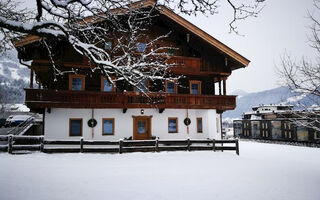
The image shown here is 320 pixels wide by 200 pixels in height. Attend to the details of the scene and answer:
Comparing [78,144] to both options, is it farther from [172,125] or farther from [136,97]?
[172,125]

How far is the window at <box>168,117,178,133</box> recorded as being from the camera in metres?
17.0

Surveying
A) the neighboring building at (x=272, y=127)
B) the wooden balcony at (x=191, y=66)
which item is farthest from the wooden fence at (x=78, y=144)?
the neighboring building at (x=272, y=127)

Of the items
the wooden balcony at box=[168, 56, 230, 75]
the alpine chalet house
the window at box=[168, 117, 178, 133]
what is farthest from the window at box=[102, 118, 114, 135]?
the wooden balcony at box=[168, 56, 230, 75]

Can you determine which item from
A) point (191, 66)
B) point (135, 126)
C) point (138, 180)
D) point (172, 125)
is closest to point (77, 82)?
point (135, 126)

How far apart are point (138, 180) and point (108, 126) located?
29.3 ft

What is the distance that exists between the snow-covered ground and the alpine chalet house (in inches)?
166

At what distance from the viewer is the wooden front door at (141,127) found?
16.3 meters

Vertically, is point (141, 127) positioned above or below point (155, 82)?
below

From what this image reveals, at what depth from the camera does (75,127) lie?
1527 centimetres

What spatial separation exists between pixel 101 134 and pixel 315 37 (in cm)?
1386

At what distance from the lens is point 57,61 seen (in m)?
14.3

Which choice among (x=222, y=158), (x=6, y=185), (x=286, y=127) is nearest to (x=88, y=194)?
(x=6, y=185)

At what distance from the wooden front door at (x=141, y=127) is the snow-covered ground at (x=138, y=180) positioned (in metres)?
5.07

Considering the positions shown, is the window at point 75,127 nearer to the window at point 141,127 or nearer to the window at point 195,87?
the window at point 141,127
